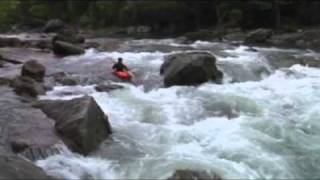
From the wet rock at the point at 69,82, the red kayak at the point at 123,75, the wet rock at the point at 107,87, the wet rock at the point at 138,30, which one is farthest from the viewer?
the wet rock at the point at 138,30

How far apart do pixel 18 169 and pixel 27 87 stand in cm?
621

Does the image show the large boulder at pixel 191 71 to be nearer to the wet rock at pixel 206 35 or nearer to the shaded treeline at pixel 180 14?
the wet rock at pixel 206 35

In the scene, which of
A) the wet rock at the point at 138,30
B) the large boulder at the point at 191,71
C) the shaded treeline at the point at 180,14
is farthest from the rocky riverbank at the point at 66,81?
the wet rock at the point at 138,30

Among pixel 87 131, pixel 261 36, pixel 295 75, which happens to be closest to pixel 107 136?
pixel 87 131

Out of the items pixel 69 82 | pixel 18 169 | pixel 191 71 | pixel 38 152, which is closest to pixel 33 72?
pixel 69 82

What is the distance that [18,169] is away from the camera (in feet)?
30.5

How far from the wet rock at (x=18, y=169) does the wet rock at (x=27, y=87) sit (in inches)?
207

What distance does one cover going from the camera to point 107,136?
11.9 m

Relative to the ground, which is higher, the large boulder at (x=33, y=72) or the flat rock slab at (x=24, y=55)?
the large boulder at (x=33, y=72)

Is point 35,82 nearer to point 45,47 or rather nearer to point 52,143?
point 52,143

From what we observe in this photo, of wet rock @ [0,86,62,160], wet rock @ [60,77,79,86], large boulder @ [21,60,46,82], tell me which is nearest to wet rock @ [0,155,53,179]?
wet rock @ [0,86,62,160]

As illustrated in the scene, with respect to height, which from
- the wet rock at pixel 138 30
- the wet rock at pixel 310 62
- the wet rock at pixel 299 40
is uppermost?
Result: the wet rock at pixel 310 62

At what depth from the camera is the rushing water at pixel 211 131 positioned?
10227 millimetres

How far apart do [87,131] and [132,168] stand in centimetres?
145
